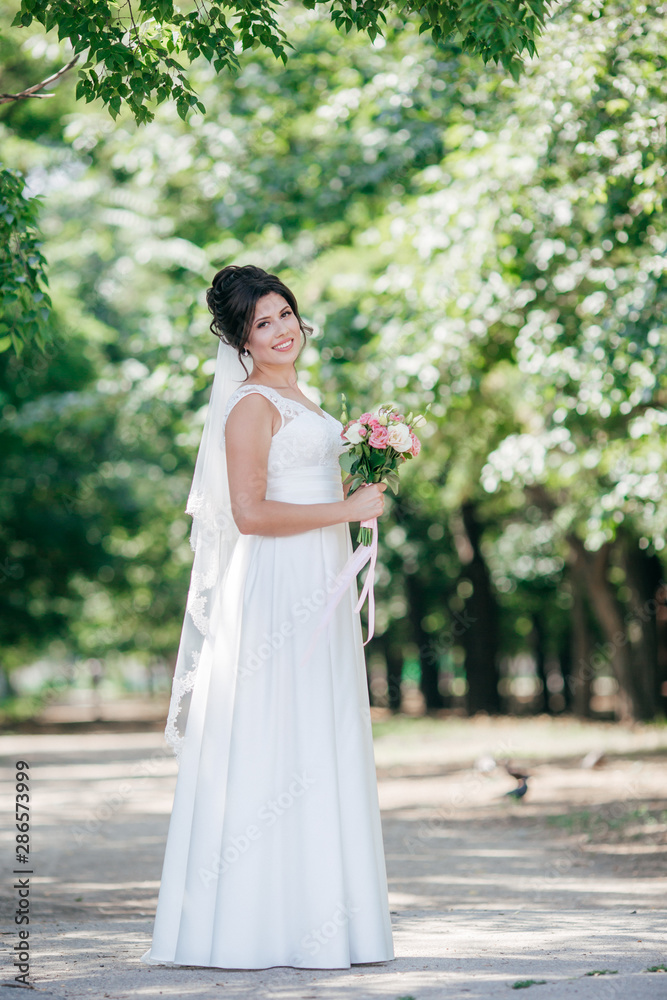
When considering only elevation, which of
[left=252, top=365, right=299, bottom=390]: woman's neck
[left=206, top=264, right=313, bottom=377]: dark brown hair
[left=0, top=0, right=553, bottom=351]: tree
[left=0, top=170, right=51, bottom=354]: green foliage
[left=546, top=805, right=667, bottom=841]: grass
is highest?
[left=0, top=0, right=553, bottom=351]: tree

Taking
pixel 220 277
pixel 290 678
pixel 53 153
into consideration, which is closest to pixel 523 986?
pixel 290 678

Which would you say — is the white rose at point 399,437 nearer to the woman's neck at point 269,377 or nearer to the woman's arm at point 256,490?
the woman's arm at point 256,490

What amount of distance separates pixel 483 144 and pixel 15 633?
1865cm

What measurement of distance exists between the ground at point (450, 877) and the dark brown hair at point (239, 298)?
98.9 inches

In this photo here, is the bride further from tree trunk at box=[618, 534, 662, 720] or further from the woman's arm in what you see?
tree trunk at box=[618, 534, 662, 720]

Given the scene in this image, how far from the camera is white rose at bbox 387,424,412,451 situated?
4.20m

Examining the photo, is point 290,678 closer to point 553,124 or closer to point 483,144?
point 553,124

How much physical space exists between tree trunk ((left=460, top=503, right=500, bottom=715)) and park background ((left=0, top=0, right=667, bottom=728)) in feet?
6.63

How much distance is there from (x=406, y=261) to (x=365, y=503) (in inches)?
309

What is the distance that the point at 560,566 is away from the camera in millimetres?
26719

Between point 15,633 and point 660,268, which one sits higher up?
point 660,268

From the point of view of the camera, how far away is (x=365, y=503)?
4.20 meters

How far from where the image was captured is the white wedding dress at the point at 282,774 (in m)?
4.05

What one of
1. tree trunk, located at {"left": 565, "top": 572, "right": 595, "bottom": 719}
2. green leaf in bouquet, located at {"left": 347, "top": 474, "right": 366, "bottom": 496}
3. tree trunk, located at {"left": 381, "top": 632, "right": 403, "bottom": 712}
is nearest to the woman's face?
green leaf in bouquet, located at {"left": 347, "top": 474, "right": 366, "bottom": 496}
